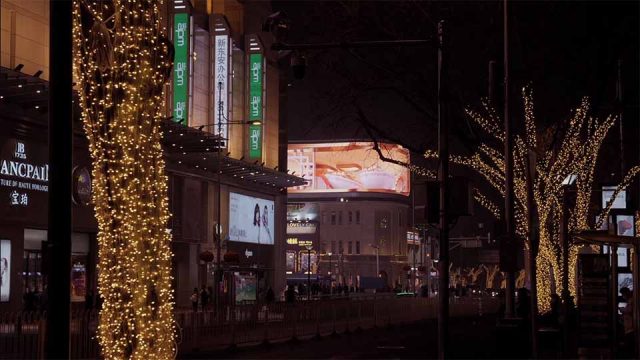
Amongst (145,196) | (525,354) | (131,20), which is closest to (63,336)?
(145,196)

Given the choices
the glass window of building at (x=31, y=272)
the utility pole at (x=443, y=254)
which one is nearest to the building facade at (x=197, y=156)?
the glass window of building at (x=31, y=272)

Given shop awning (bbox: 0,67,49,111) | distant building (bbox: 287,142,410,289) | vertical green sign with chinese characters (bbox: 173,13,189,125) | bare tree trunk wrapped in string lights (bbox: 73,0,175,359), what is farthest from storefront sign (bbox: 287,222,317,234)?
bare tree trunk wrapped in string lights (bbox: 73,0,175,359)

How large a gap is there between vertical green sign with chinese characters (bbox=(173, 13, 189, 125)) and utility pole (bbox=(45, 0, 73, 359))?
45.3 meters

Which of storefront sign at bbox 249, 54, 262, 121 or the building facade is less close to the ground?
storefront sign at bbox 249, 54, 262, 121

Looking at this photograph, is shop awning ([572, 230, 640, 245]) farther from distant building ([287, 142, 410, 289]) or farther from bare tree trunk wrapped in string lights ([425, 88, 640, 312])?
distant building ([287, 142, 410, 289])

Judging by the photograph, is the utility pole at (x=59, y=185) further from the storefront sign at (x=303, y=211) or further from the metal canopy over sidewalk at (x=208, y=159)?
the storefront sign at (x=303, y=211)

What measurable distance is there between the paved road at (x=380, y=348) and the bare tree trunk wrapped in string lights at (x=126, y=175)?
13.1 metres

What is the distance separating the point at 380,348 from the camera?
32.3 m

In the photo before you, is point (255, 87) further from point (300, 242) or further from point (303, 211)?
point (303, 211)

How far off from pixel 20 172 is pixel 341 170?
108962 mm

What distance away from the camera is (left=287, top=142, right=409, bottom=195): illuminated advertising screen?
470 ft

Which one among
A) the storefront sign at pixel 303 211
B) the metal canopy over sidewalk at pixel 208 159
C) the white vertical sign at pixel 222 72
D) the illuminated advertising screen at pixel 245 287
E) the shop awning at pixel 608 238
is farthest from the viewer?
the storefront sign at pixel 303 211

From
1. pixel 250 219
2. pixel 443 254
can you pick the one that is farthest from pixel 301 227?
pixel 443 254

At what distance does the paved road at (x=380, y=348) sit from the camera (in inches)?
1118
